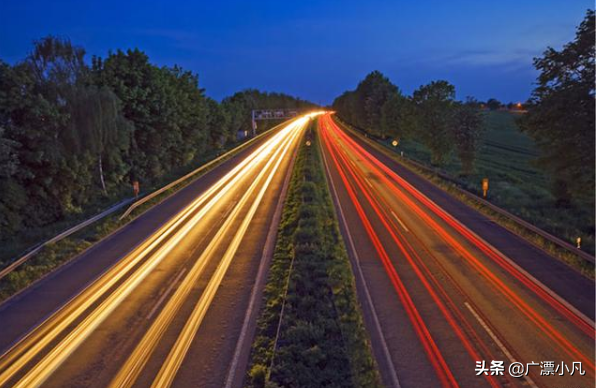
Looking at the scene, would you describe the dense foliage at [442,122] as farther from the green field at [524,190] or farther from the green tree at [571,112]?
the green tree at [571,112]

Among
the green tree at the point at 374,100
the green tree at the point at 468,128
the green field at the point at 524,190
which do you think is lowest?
the green field at the point at 524,190

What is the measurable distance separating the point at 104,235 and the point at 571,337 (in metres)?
20.8

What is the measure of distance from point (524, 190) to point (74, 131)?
4223 centimetres

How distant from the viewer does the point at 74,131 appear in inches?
1206

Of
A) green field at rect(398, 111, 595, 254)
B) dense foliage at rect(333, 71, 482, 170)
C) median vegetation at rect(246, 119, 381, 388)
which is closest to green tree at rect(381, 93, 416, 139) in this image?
dense foliage at rect(333, 71, 482, 170)

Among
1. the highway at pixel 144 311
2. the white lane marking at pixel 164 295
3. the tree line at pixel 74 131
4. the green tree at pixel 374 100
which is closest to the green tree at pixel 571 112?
the highway at pixel 144 311

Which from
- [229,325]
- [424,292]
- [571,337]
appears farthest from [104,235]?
[571,337]

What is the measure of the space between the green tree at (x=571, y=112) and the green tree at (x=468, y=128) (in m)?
19.0

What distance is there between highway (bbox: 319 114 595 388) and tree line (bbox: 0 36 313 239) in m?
22.2

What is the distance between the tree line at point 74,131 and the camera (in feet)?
84.9

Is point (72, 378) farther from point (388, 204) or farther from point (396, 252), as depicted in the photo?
point (388, 204)

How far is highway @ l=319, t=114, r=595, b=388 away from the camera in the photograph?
32.0 feet

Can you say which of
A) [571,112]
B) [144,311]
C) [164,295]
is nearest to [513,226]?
[571,112]

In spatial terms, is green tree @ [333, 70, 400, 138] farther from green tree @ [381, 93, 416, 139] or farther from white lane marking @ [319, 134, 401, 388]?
white lane marking @ [319, 134, 401, 388]
